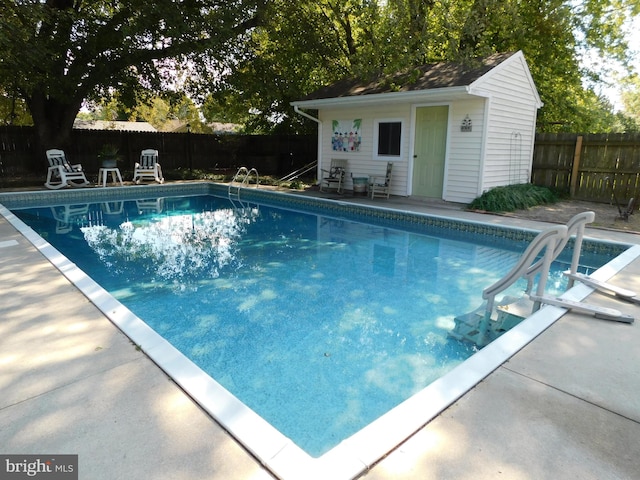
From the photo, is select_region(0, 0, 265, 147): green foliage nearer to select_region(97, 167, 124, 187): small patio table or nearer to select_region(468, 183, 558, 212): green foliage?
select_region(97, 167, 124, 187): small patio table

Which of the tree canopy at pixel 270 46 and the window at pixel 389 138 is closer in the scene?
the tree canopy at pixel 270 46

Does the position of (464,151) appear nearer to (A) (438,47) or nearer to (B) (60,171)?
(A) (438,47)

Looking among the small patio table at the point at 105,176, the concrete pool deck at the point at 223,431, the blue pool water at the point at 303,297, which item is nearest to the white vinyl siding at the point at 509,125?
the blue pool water at the point at 303,297

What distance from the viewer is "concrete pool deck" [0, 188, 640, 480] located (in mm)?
1542

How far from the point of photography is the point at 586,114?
13.8 m

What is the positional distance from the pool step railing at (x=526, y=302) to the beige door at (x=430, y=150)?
5.42 meters

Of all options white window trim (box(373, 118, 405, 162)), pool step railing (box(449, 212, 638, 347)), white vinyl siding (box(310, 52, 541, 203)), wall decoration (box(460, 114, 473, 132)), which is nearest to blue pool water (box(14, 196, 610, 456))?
pool step railing (box(449, 212, 638, 347))

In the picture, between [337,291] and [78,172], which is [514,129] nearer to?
[337,291]

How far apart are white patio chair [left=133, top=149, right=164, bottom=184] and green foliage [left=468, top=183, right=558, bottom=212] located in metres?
8.54

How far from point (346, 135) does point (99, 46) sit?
6.42 m

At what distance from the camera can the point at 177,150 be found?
14.9 m

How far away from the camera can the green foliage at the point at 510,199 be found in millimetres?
7898

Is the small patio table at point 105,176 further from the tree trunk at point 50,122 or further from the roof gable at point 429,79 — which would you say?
the roof gable at point 429,79

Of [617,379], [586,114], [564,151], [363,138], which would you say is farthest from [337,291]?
[586,114]
